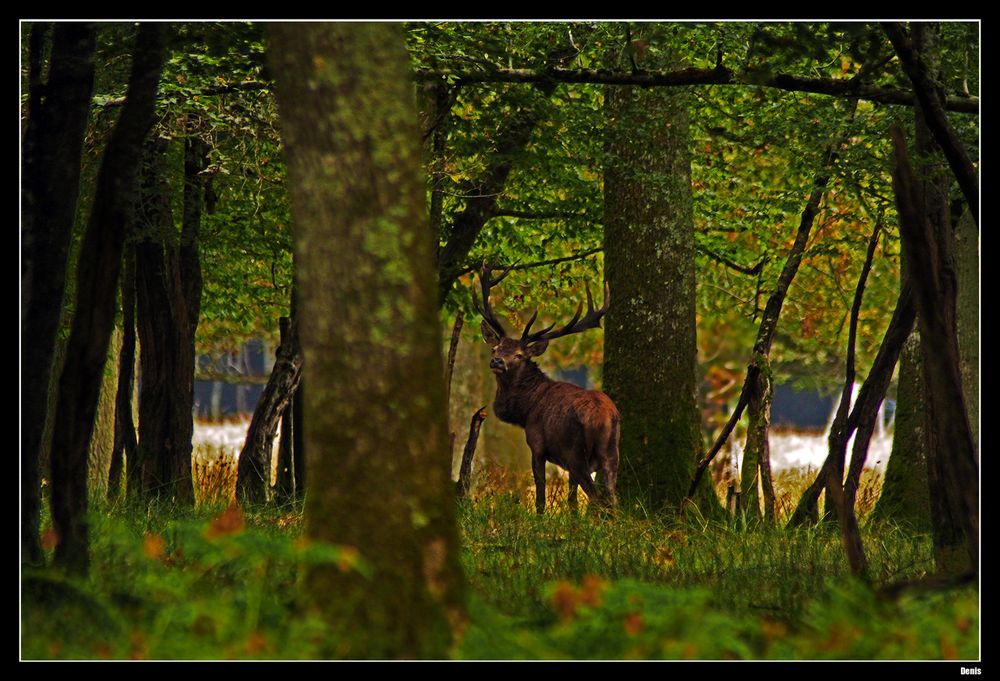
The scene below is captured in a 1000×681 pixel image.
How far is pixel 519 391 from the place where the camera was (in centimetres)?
1315

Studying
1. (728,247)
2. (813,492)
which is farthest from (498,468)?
(813,492)

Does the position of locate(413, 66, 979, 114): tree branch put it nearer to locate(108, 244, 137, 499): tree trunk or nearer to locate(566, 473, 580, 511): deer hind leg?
locate(566, 473, 580, 511): deer hind leg

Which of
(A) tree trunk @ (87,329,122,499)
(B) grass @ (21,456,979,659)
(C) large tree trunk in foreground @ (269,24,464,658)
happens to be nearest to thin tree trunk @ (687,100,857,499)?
(B) grass @ (21,456,979,659)

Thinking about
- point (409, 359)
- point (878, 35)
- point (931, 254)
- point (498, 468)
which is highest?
point (878, 35)

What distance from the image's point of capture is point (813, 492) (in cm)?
1020

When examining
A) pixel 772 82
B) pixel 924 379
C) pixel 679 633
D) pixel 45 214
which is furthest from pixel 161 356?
pixel 679 633

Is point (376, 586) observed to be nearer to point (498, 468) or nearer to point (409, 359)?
point (409, 359)

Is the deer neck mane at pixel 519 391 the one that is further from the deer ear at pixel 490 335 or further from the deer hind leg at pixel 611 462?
the deer hind leg at pixel 611 462

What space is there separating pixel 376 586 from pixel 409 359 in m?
0.84

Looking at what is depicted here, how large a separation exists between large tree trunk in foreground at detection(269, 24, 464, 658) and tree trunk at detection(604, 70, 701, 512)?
7575 mm

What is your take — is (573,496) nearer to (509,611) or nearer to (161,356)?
(161,356)

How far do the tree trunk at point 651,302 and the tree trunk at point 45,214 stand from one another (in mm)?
6110

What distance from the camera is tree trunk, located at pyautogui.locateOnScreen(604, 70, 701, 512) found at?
40.4 feet

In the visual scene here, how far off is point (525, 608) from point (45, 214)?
3.48m
